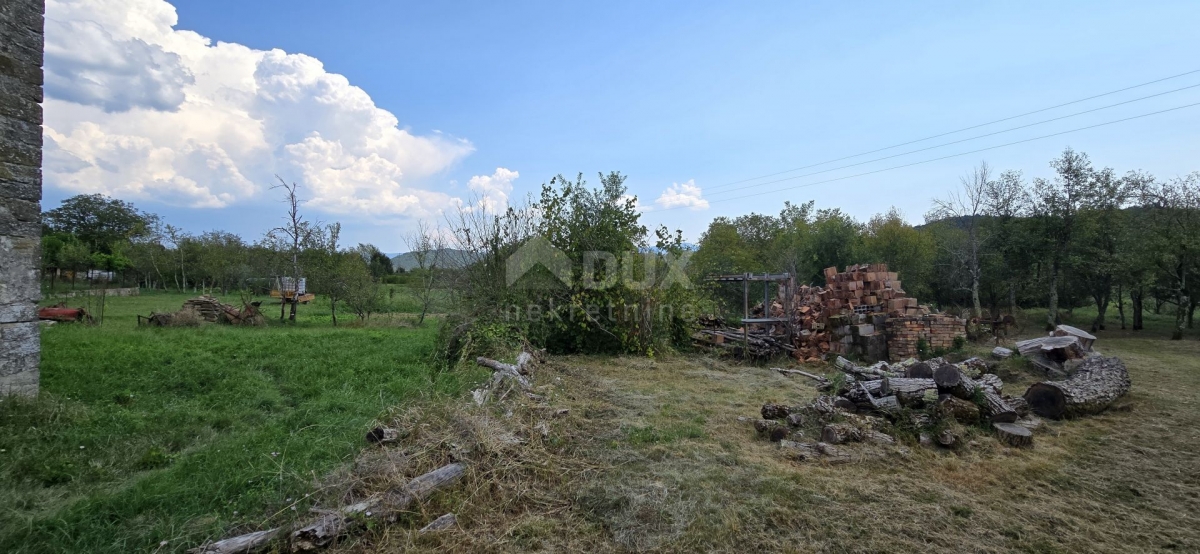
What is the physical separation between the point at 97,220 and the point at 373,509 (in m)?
42.1

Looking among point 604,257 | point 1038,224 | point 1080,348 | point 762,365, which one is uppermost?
point 1038,224

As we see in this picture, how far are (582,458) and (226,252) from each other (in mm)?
27311

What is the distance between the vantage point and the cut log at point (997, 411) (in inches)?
189

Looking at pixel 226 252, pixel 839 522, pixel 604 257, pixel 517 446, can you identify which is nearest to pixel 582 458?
pixel 517 446

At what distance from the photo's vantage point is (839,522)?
3.02 metres

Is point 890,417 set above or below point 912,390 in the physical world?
below

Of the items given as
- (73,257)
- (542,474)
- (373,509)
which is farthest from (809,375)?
(73,257)

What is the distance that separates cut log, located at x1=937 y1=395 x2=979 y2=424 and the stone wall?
27.3 feet

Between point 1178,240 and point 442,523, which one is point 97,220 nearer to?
point 442,523

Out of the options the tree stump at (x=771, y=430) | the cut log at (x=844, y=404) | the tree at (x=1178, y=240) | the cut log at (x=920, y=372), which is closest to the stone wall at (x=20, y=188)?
the tree stump at (x=771, y=430)

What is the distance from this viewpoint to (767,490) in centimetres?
345

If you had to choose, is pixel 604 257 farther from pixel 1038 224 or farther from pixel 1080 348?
pixel 1038 224

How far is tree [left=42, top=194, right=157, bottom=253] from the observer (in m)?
30.7

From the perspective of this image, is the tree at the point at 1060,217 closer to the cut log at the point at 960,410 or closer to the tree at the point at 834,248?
the tree at the point at 834,248
